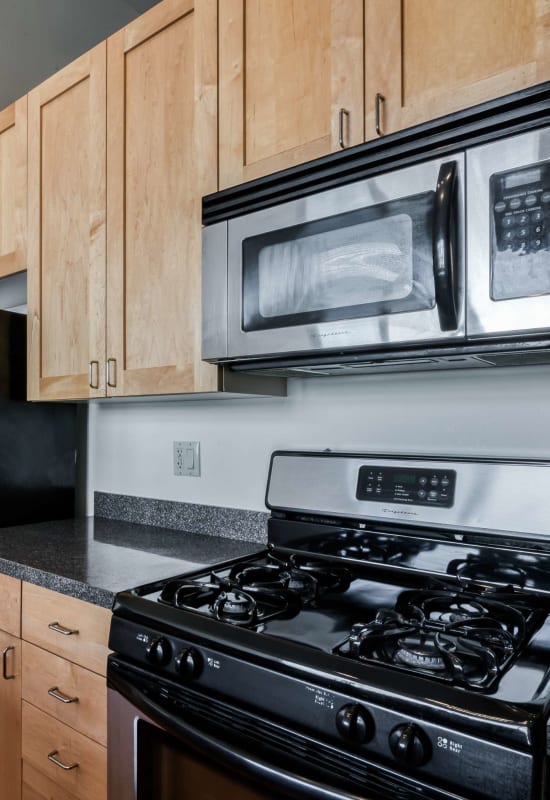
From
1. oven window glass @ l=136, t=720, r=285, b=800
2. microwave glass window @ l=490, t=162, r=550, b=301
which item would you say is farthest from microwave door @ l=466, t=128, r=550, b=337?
oven window glass @ l=136, t=720, r=285, b=800

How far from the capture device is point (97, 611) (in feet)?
4.15

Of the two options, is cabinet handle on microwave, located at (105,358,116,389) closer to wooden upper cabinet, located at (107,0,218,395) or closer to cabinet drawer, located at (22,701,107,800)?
wooden upper cabinet, located at (107,0,218,395)

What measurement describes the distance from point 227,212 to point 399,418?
65 centimetres

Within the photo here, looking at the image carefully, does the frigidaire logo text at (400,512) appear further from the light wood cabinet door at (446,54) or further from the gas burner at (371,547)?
the light wood cabinet door at (446,54)

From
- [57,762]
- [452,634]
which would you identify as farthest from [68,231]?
[452,634]

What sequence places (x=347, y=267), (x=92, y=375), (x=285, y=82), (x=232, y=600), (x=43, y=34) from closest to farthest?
(x=232, y=600) → (x=347, y=267) → (x=285, y=82) → (x=92, y=375) → (x=43, y=34)

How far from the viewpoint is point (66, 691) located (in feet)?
4.35

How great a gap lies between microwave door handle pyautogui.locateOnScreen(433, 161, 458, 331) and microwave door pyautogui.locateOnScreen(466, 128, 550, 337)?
0.03 meters

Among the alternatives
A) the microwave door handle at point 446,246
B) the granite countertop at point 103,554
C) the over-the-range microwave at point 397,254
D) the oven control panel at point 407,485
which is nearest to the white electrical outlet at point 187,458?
the granite countertop at point 103,554

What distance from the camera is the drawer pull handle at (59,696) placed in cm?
131

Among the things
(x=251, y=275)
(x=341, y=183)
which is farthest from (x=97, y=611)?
(x=341, y=183)

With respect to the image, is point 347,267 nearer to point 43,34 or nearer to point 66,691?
point 66,691

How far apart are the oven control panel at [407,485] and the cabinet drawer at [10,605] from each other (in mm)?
907

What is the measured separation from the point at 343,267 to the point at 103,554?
0.98 metres
